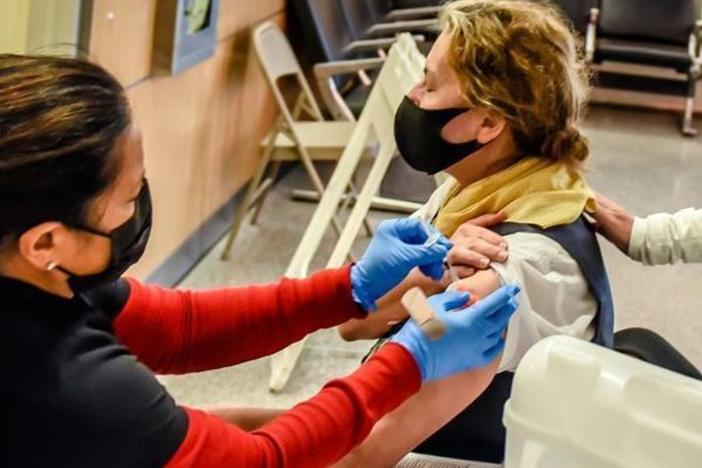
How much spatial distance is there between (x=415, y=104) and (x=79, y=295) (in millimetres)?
731

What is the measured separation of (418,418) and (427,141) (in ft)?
1.65

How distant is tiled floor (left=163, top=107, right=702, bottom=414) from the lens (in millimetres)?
2805

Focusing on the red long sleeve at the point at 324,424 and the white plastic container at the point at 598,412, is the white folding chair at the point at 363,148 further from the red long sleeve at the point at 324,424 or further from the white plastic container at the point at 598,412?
the white plastic container at the point at 598,412

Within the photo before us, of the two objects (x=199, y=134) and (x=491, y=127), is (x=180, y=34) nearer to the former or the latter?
(x=199, y=134)

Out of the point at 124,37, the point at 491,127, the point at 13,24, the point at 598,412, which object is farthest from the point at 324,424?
the point at 124,37

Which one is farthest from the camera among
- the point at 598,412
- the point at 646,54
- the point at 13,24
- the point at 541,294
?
the point at 646,54

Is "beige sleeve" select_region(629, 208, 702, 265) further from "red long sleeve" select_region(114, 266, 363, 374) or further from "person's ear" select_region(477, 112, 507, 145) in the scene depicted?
"red long sleeve" select_region(114, 266, 363, 374)

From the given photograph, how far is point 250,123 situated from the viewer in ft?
12.7

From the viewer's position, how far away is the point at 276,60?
3680mm

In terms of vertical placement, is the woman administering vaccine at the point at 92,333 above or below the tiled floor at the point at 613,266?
above

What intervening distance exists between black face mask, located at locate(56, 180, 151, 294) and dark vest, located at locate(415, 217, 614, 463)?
53cm

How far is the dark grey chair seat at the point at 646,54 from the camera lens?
553 cm

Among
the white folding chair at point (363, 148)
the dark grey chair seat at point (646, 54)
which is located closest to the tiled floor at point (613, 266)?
the white folding chair at point (363, 148)

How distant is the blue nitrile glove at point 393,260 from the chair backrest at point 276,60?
6.36 feet
